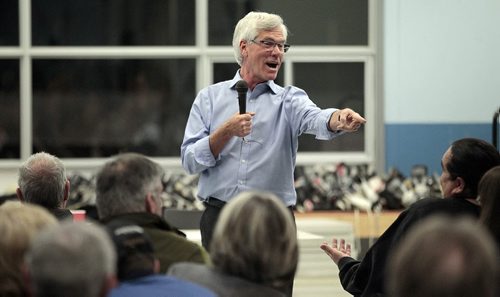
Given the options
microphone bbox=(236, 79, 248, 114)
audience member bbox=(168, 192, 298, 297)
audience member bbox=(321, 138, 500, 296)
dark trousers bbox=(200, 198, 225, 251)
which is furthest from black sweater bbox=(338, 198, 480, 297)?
audience member bbox=(168, 192, 298, 297)

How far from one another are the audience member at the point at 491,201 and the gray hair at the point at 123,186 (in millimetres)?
1133

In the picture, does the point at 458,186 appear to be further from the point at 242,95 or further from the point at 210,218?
the point at 210,218

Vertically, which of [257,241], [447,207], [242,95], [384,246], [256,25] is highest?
[256,25]

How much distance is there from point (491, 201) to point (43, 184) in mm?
1530

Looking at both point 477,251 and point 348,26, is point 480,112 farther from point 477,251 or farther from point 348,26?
point 477,251

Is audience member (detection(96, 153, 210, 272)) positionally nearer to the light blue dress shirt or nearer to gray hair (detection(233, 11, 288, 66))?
the light blue dress shirt

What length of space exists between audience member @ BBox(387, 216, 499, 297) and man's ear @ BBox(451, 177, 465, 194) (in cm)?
191

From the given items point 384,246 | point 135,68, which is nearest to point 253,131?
point 384,246

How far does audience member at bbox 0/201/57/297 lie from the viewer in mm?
2398

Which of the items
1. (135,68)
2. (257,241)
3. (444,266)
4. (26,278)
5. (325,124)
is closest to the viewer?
(444,266)

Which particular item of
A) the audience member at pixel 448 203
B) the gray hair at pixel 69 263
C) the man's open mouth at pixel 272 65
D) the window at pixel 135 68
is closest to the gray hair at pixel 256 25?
the man's open mouth at pixel 272 65

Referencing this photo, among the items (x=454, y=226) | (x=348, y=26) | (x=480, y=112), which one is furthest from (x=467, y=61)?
(x=454, y=226)

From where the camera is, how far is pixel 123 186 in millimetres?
2918

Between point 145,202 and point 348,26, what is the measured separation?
746 centimetres
